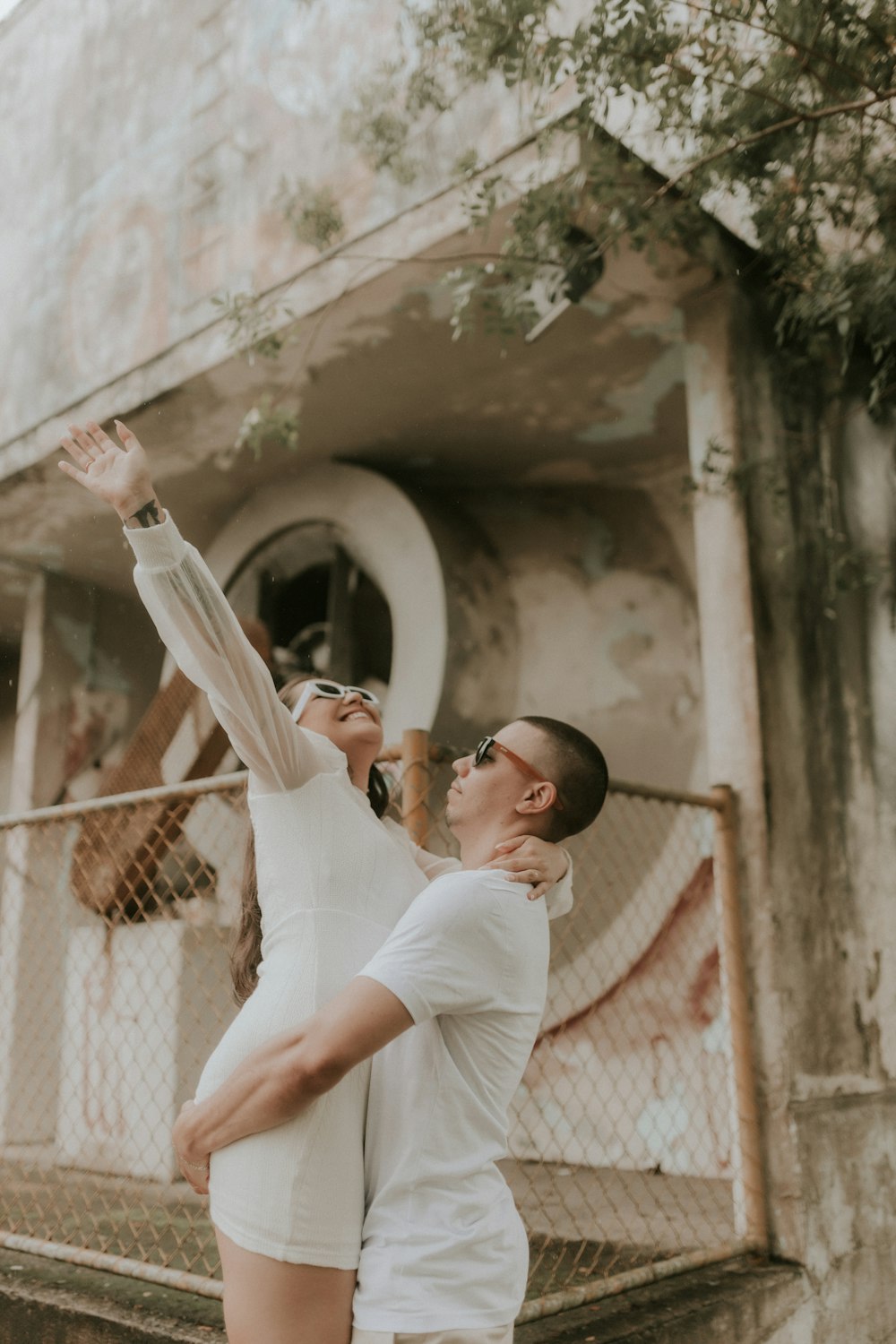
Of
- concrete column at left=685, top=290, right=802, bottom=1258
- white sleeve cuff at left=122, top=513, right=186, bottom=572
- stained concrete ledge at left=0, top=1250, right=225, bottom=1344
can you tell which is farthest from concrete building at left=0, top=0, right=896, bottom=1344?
white sleeve cuff at left=122, top=513, right=186, bottom=572

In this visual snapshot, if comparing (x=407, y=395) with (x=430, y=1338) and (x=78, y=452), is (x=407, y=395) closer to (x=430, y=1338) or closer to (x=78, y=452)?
(x=78, y=452)

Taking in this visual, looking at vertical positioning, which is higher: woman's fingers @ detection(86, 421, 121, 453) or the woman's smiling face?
woman's fingers @ detection(86, 421, 121, 453)

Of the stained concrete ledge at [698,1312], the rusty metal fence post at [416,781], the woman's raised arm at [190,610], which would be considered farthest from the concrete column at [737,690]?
the woman's raised arm at [190,610]

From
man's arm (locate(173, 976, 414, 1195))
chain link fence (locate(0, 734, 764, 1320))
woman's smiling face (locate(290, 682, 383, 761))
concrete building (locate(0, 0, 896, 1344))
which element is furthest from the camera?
chain link fence (locate(0, 734, 764, 1320))

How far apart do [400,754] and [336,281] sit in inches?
96.1

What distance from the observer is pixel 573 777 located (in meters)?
1.93

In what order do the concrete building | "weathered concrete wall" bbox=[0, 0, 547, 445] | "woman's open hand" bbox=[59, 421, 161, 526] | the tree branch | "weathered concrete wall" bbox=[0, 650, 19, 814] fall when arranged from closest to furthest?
"woman's open hand" bbox=[59, 421, 161, 526]
the tree branch
the concrete building
"weathered concrete wall" bbox=[0, 0, 547, 445]
"weathered concrete wall" bbox=[0, 650, 19, 814]

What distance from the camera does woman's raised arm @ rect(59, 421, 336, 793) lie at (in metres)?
1.68

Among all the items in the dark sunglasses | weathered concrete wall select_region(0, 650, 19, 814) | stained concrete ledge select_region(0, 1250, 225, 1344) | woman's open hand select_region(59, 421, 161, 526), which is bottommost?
stained concrete ledge select_region(0, 1250, 225, 1344)

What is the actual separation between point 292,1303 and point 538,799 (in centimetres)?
82

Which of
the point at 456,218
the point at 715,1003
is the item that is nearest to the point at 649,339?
the point at 456,218

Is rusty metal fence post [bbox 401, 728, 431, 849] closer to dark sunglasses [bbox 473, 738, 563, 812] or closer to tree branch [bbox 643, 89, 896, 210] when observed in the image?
dark sunglasses [bbox 473, 738, 563, 812]

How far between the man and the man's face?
0.71ft

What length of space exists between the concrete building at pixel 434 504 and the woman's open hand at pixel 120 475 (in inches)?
112
